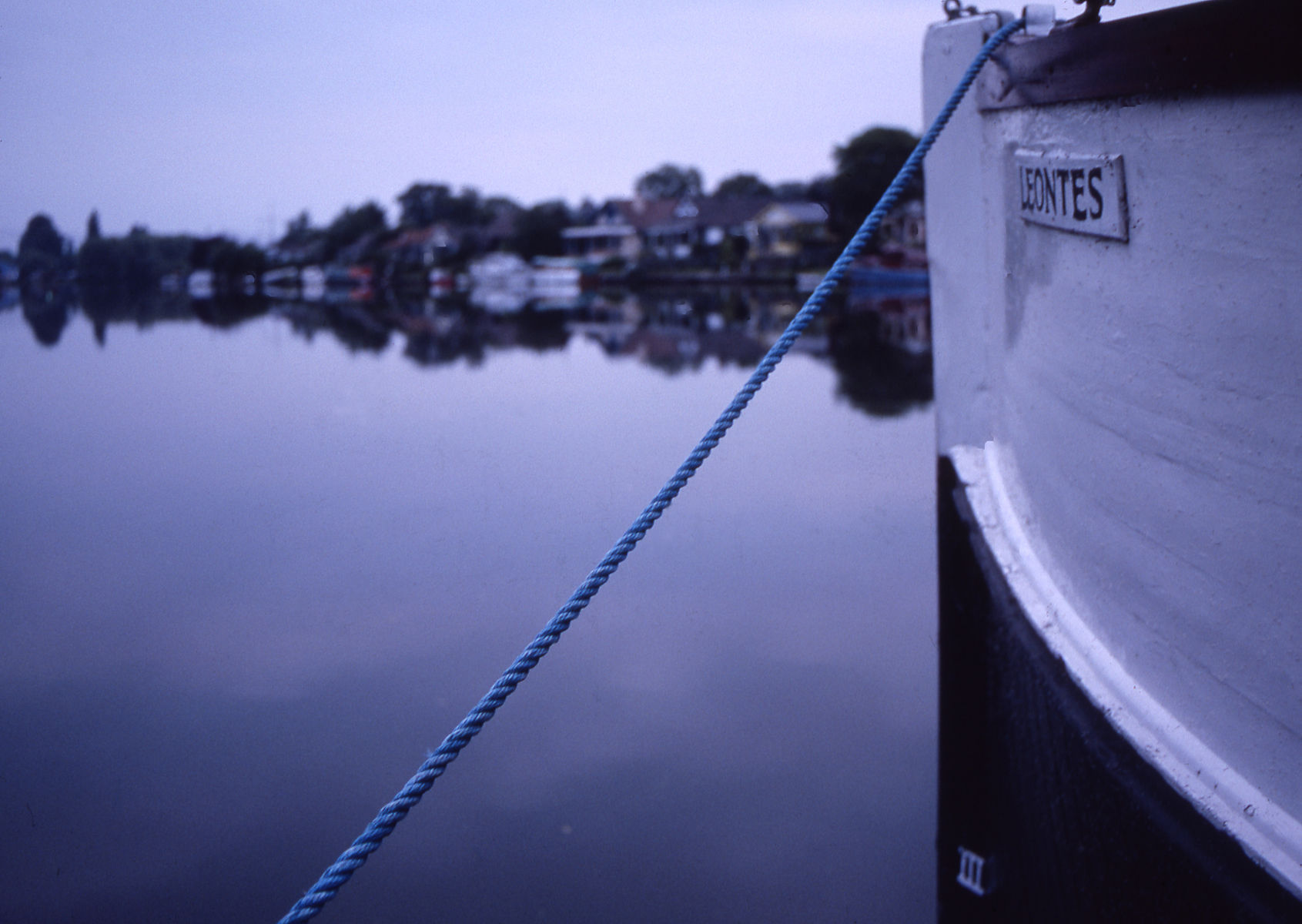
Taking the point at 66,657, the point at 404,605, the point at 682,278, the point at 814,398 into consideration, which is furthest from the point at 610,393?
the point at 682,278

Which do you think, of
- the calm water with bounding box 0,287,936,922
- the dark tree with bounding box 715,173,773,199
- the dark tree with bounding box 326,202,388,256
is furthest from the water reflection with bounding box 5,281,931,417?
the dark tree with bounding box 326,202,388,256

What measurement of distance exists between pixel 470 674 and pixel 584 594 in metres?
3.14

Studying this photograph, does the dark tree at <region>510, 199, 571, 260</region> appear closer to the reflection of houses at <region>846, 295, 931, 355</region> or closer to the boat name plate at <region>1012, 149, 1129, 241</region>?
the reflection of houses at <region>846, 295, 931, 355</region>

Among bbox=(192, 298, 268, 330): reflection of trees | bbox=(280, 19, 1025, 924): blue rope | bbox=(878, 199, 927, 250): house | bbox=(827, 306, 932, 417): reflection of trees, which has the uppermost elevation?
bbox=(878, 199, 927, 250): house

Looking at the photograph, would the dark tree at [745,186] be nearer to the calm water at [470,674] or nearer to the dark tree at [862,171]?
the dark tree at [862,171]

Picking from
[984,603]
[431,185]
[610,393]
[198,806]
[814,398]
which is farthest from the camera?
[431,185]

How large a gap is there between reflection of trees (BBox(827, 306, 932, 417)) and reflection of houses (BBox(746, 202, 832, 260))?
2746 centimetres

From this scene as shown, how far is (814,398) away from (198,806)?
947cm

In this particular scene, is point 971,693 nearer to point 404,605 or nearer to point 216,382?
point 404,605

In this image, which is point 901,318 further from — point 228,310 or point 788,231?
point 788,231

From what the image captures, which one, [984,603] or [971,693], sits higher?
[984,603]

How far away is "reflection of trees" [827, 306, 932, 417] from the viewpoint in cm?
1159

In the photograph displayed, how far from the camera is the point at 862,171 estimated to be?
4122 centimetres

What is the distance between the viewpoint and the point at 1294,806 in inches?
50.8
